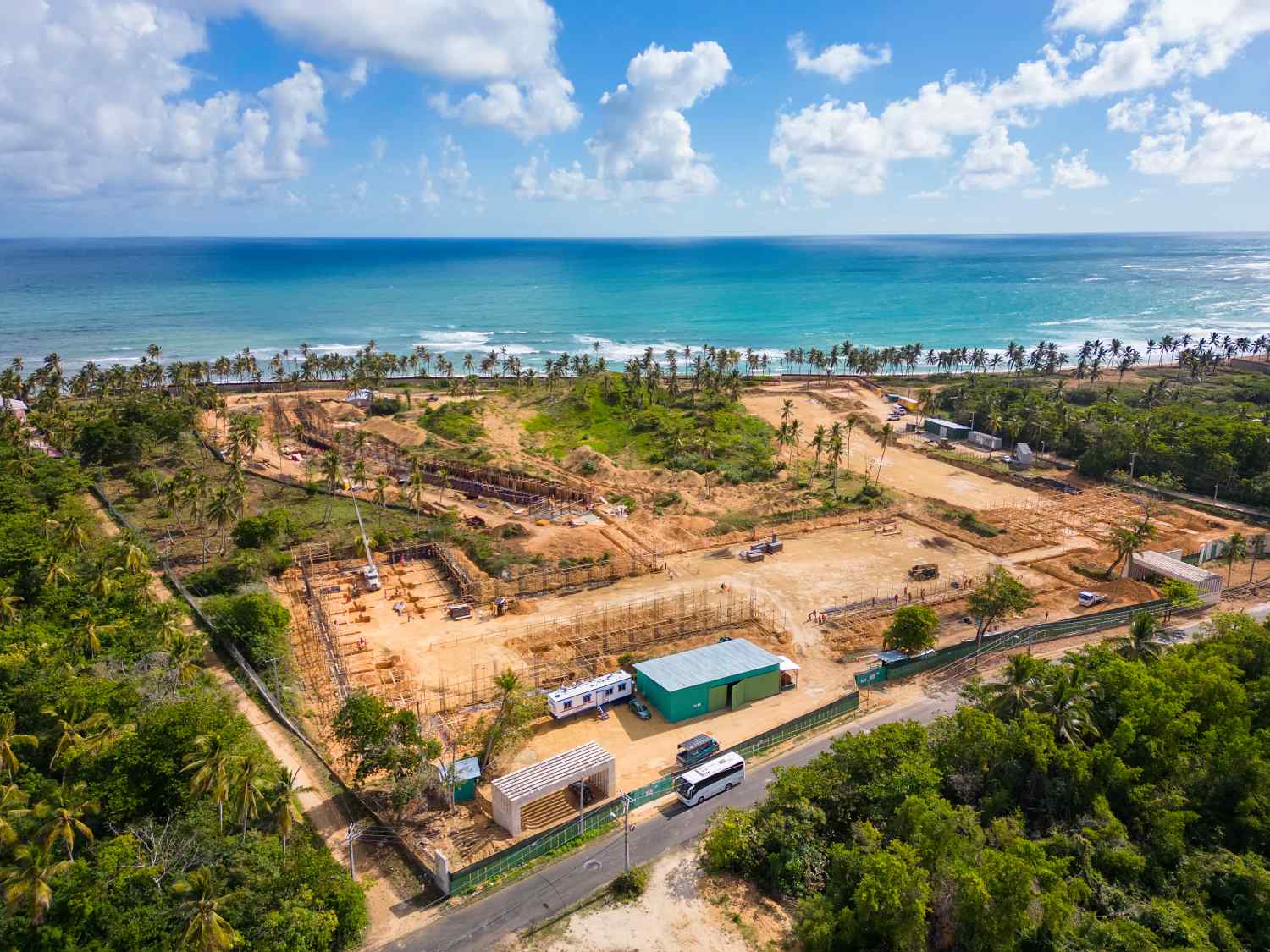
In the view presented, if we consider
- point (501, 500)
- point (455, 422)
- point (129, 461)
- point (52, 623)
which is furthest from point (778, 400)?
point (52, 623)

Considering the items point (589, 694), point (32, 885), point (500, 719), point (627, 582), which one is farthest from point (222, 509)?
point (32, 885)

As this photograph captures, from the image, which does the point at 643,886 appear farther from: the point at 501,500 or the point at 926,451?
the point at 926,451

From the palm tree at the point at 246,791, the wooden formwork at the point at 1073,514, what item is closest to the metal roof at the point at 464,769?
the palm tree at the point at 246,791

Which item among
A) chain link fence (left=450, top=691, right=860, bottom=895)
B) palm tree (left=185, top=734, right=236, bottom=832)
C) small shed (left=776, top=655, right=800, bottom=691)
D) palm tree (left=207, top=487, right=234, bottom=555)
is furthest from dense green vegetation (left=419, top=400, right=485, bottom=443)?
palm tree (left=185, top=734, right=236, bottom=832)

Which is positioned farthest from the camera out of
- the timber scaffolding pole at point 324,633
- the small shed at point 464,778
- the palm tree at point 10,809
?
the timber scaffolding pole at point 324,633

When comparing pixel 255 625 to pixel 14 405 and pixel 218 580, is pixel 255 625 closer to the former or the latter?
pixel 218 580

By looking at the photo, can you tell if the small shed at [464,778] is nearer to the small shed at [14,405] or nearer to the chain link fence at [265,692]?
the chain link fence at [265,692]
